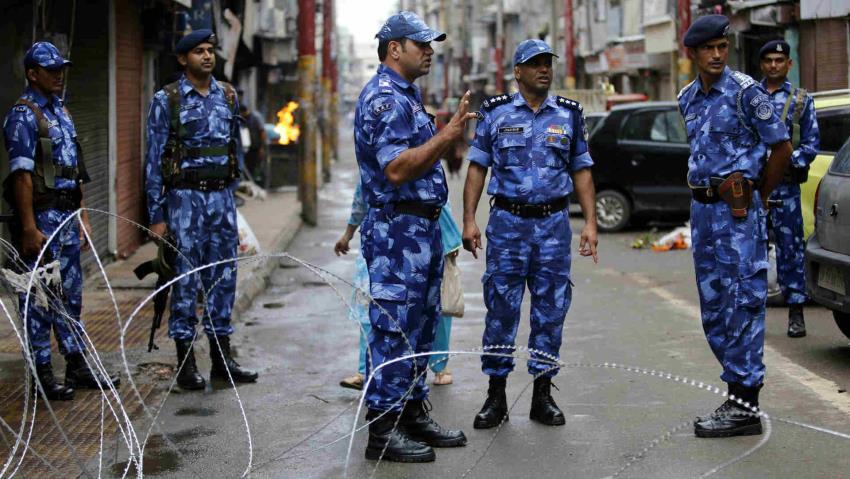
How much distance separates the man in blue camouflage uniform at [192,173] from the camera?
773cm

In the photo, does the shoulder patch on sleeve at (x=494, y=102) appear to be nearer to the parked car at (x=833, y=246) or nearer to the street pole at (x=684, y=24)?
the parked car at (x=833, y=246)

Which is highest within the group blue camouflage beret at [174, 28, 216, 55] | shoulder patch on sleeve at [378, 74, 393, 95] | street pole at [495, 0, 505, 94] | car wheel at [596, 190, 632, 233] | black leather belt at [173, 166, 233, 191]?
street pole at [495, 0, 505, 94]

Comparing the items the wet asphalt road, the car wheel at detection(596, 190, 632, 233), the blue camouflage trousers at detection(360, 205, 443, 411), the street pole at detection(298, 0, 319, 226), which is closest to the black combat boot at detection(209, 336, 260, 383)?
the wet asphalt road

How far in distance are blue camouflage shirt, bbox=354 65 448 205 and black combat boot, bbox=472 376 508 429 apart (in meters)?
1.09

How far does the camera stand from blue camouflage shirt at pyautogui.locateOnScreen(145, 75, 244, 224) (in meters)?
7.73

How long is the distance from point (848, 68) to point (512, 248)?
16.8 meters

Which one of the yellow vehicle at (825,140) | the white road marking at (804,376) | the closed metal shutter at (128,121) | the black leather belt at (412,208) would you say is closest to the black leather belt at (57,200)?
the black leather belt at (412,208)

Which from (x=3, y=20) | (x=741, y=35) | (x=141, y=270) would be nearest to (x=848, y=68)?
(x=741, y=35)

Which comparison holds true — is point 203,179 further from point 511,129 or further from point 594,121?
point 594,121

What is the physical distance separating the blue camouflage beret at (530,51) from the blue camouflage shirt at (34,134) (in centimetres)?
250

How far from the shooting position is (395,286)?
6.21 metres

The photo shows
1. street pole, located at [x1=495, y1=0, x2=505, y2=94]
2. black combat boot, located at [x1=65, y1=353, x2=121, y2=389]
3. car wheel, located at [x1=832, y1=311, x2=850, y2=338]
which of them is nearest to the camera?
black combat boot, located at [x1=65, y1=353, x2=121, y2=389]

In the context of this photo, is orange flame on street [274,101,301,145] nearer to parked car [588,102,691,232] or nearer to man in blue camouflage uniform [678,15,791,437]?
parked car [588,102,691,232]

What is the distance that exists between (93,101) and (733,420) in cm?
890
